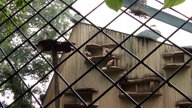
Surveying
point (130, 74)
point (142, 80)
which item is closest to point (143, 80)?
point (142, 80)

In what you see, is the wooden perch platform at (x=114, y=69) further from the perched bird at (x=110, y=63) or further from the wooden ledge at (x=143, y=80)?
the wooden ledge at (x=143, y=80)

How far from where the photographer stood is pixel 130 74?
3.55 metres

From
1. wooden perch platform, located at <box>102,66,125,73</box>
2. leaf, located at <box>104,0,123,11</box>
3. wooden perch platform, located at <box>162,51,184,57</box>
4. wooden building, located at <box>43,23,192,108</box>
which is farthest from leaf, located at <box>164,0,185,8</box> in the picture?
wooden perch platform, located at <box>102,66,125,73</box>

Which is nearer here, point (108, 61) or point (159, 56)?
point (159, 56)

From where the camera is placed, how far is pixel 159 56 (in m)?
3.43

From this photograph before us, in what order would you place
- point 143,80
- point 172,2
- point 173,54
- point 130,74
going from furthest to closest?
1. point 130,74
2. point 143,80
3. point 173,54
4. point 172,2

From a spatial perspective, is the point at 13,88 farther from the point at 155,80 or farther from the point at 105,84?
the point at 155,80

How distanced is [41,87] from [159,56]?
7.62ft

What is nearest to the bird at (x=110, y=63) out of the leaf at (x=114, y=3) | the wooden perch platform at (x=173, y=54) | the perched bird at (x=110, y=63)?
the perched bird at (x=110, y=63)

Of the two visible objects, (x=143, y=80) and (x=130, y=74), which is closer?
(x=143, y=80)

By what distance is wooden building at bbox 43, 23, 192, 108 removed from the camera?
10.7 ft

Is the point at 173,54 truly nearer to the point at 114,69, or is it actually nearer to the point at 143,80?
the point at 143,80

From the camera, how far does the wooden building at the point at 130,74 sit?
3248mm

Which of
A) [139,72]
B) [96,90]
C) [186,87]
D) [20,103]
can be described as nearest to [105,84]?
[96,90]
